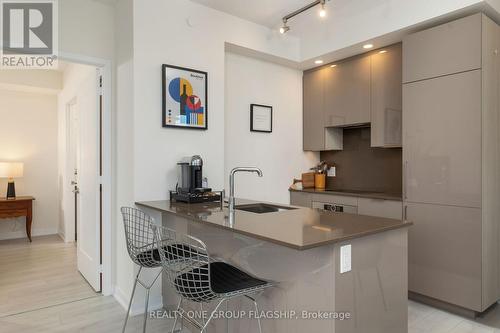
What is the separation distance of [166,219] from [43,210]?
3925mm

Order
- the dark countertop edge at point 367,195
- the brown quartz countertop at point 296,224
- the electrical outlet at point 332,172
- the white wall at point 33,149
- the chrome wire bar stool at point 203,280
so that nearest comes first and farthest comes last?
the brown quartz countertop at point 296,224
the chrome wire bar stool at point 203,280
the dark countertop edge at point 367,195
the electrical outlet at point 332,172
the white wall at point 33,149

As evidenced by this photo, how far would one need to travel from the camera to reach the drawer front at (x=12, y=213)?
4879 millimetres

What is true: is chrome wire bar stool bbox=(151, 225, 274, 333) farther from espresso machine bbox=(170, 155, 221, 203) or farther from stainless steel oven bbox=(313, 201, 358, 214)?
stainless steel oven bbox=(313, 201, 358, 214)

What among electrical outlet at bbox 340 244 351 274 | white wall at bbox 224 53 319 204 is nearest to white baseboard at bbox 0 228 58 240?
white wall at bbox 224 53 319 204

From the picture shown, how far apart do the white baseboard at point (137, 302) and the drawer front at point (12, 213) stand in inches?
115

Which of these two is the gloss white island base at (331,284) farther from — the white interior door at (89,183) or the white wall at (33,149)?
the white wall at (33,149)

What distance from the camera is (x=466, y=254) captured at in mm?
2650

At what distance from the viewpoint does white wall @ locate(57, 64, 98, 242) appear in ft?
10.8

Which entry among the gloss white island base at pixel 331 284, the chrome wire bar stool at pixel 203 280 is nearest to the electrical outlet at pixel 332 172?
the gloss white island base at pixel 331 284

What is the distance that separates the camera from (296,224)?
176 centimetres

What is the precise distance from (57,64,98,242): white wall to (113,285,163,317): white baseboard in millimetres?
864

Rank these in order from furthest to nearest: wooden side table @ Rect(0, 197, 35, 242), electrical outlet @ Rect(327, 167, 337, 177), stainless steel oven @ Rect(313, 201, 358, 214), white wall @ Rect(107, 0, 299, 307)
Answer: wooden side table @ Rect(0, 197, 35, 242)
electrical outlet @ Rect(327, 167, 337, 177)
stainless steel oven @ Rect(313, 201, 358, 214)
white wall @ Rect(107, 0, 299, 307)

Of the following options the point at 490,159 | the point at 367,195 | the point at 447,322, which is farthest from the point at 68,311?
the point at 490,159

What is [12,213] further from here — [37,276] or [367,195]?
[367,195]
